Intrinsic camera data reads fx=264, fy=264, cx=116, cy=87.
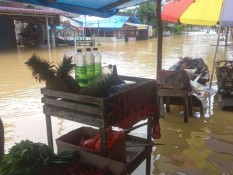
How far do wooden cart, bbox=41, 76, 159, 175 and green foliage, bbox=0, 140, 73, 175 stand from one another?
1.14 feet

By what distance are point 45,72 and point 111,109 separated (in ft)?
2.34

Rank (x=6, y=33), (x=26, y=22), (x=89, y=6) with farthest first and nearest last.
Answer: (x=26, y=22)
(x=6, y=33)
(x=89, y=6)

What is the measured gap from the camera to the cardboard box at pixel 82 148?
7.43 feet

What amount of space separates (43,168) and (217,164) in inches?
101

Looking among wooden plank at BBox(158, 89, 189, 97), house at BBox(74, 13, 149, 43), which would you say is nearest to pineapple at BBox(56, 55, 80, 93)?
wooden plank at BBox(158, 89, 189, 97)

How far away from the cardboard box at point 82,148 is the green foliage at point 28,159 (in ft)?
0.75

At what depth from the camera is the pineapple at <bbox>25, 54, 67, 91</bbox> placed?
2350 mm

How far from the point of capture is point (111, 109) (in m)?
2.13

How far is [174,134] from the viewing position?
4.71 m

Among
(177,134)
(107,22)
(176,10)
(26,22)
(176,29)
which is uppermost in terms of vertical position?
(107,22)

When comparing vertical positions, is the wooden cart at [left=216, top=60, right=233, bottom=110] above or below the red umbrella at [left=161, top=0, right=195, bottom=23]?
below

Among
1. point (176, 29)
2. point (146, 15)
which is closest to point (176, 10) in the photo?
point (146, 15)

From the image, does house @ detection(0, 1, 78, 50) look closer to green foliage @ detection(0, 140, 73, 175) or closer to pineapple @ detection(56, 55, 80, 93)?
pineapple @ detection(56, 55, 80, 93)

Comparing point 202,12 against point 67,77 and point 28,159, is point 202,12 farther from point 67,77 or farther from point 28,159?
point 28,159
